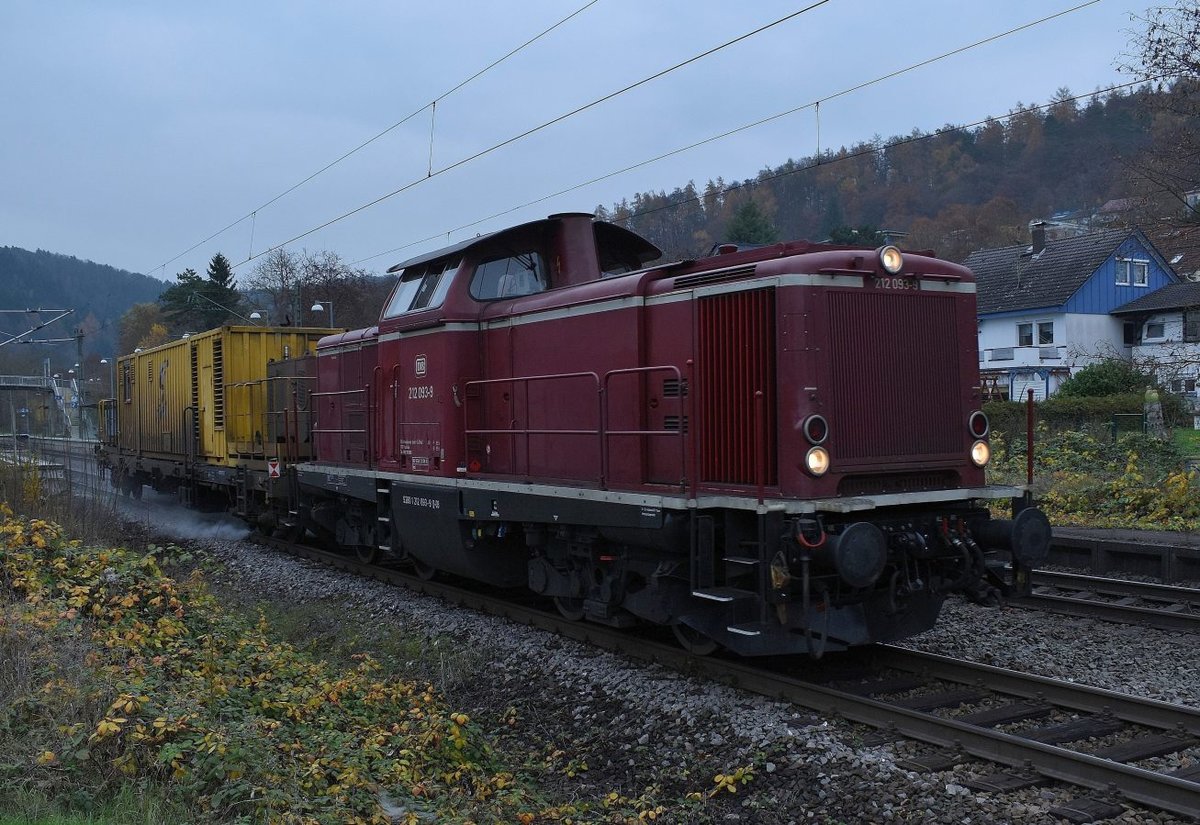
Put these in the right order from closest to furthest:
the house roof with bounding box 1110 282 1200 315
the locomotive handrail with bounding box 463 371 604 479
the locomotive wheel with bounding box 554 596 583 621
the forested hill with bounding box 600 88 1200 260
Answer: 1. the locomotive handrail with bounding box 463 371 604 479
2. the locomotive wheel with bounding box 554 596 583 621
3. the house roof with bounding box 1110 282 1200 315
4. the forested hill with bounding box 600 88 1200 260

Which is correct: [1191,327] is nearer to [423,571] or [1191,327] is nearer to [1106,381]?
[1106,381]

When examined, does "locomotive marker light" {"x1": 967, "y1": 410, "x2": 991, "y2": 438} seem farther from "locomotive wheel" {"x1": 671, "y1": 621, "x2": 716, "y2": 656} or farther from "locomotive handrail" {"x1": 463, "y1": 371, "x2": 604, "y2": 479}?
"locomotive handrail" {"x1": 463, "y1": 371, "x2": 604, "y2": 479}

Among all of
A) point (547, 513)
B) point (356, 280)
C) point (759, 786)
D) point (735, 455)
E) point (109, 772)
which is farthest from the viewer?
point (356, 280)

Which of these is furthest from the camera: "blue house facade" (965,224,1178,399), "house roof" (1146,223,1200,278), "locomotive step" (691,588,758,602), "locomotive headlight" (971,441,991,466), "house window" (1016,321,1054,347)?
"house window" (1016,321,1054,347)

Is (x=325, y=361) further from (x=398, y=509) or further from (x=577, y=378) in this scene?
(x=577, y=378)

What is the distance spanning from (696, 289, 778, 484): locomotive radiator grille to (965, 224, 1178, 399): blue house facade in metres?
31.2

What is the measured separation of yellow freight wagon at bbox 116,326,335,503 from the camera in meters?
15.6

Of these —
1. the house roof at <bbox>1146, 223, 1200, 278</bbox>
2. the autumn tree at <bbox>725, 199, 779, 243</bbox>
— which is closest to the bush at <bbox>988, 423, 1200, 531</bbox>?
the house roof at <bbox>1146, 223, 1200, 278</bbox>

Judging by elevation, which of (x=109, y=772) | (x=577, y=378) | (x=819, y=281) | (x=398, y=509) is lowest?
(x=109, y=772)

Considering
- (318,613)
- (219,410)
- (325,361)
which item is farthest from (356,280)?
(318,613)

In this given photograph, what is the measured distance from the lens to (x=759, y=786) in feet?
17.5

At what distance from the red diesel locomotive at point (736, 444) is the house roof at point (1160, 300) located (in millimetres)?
35079

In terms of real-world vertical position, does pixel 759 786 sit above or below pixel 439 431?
below

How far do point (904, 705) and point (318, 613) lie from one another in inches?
252
